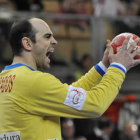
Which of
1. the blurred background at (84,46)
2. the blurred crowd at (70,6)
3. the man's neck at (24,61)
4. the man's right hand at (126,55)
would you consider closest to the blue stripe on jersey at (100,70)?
the man's right hand at (126,55)

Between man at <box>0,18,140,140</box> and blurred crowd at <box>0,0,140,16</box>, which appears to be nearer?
man at <box>0,18,140,140</box>

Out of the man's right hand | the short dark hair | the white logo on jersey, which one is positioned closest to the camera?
the white logo on jersey

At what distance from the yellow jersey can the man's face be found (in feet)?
0.70

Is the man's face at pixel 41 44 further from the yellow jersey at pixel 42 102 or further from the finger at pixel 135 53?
the finger at pixel 135 53

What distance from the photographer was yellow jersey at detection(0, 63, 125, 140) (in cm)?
314

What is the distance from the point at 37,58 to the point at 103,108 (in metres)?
Answer: 0.83

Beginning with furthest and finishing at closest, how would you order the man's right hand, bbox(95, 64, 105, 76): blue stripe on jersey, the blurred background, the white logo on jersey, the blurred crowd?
the blurred crowd < the blurred background < bbox(95, 64, 105, 76): blue stripe on jersey < the man's right hand < the white logo on jersey

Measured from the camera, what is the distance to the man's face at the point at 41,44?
135 inches

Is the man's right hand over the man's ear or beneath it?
beneath

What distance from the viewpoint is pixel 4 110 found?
3.29 m

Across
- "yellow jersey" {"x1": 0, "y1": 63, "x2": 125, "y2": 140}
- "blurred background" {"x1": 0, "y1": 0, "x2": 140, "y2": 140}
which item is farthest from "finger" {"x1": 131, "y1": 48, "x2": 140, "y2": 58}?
"blurred background" {"x1": 0, "y1": 0, "x2": 140, "y2": 140}

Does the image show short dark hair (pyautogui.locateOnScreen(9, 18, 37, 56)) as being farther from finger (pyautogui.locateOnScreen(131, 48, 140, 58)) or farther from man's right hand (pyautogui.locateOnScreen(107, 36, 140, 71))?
finger (pyautogui.locateOnScreen(131, 48, 140, 58))

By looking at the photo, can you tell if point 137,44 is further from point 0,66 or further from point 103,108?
point 0,66

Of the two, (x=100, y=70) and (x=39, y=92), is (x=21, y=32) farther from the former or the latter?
(x=100, y=70)
